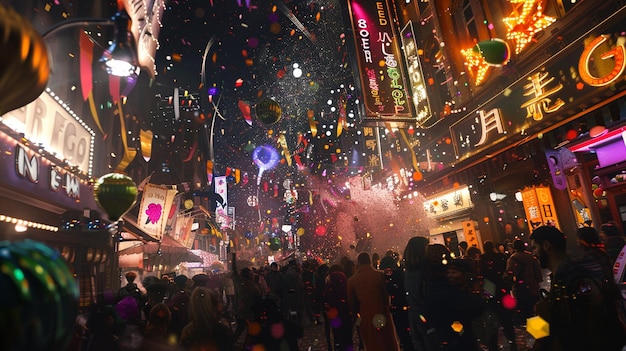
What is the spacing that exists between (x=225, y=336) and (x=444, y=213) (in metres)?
17.2

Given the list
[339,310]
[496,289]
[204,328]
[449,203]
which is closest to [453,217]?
[449,203]

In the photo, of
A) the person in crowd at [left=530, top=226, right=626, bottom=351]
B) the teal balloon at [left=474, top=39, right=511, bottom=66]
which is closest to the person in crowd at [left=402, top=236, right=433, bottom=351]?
the person in crowd at [left=530, top=226, right=626, bottom=351]

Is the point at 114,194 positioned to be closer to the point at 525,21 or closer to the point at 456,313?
the point at 456,313

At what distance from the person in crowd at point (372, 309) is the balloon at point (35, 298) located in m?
5.12

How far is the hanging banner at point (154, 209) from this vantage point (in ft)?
48.8

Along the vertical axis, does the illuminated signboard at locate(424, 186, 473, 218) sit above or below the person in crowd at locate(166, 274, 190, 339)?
above

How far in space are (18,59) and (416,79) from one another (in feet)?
49.5

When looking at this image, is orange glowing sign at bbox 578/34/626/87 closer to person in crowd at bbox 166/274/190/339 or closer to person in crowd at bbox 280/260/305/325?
person in crowd at bbox 280/260/305/325

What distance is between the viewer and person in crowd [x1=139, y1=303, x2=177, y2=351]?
382cm

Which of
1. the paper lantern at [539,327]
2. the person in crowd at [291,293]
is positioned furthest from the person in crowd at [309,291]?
the paper lantern at [539,327]

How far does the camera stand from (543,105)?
10.4 m

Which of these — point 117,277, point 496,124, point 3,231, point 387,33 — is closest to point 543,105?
point 496,124

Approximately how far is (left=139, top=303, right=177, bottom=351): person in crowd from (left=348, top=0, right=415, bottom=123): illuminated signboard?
11.2 metres

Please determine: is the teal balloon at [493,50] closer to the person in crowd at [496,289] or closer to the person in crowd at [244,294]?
the person in crowd at [496,289]
